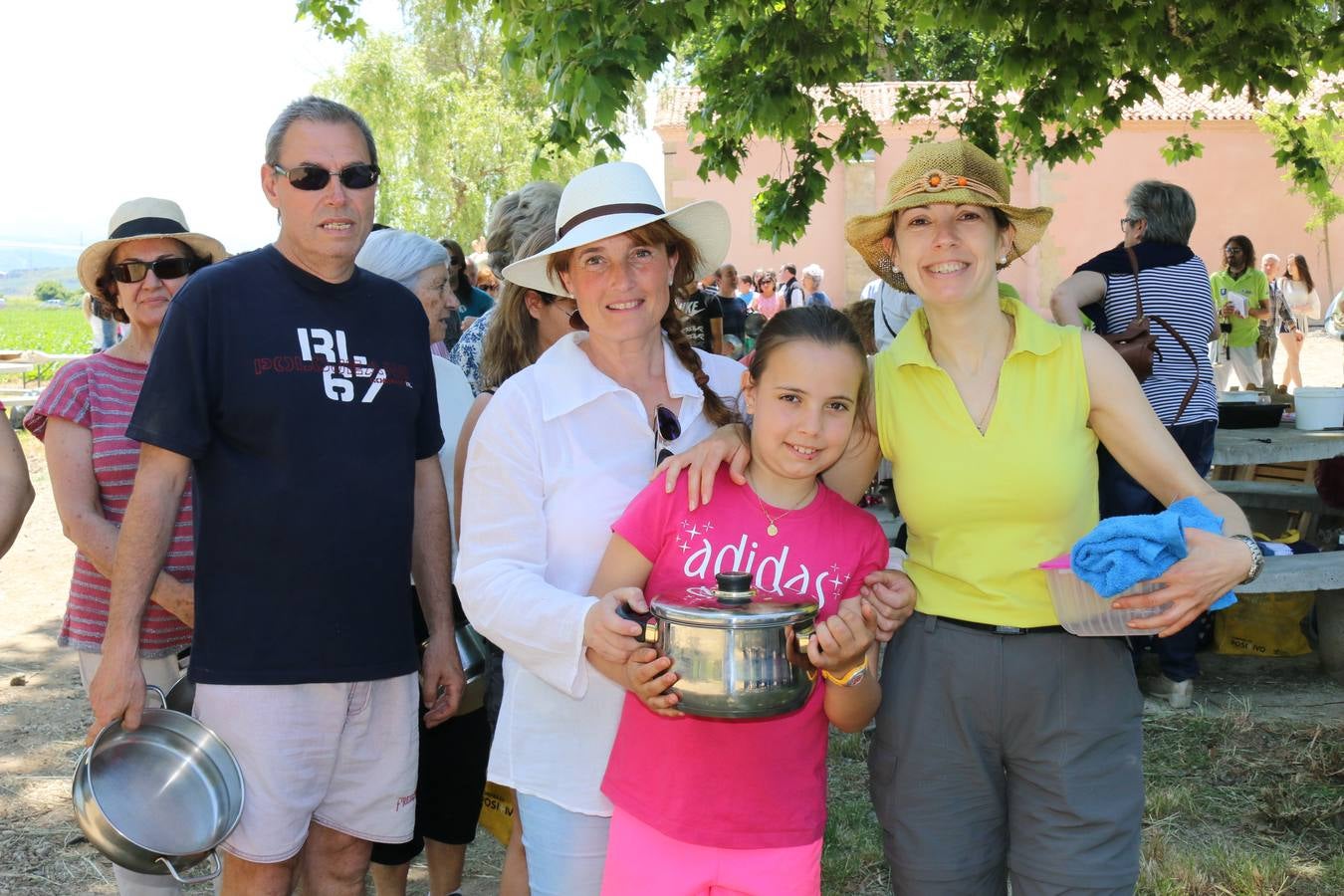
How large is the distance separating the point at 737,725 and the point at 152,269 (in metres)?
2.36

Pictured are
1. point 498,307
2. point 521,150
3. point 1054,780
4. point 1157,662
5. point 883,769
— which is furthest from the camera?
point 521,150

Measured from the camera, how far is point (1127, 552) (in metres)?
2.07

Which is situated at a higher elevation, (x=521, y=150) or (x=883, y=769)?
(x=521, y=150)

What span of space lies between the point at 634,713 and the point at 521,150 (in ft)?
82.4

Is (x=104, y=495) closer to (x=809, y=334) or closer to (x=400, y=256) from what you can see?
(x=400, y=256)

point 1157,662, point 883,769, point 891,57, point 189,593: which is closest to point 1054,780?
point 883,769

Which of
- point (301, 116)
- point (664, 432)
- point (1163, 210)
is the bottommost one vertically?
point (664, 432)

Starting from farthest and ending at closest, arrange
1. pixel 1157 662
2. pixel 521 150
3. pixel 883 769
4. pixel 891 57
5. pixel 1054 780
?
1. pixel 521 150
2. pixel 891 57
3. pixel 1157 662
4. pixel 883 769
5. pixel 1054 780

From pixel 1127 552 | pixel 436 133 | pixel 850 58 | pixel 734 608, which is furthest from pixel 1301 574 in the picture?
pixel 436 133

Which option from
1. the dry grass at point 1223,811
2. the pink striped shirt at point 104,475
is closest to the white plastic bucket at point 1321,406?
the dry grass at point 1223,811

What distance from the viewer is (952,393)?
2.41 meters

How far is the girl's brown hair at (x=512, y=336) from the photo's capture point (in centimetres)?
337

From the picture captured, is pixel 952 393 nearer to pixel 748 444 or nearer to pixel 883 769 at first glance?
pixel 748 444

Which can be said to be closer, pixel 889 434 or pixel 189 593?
pixel 889 434
